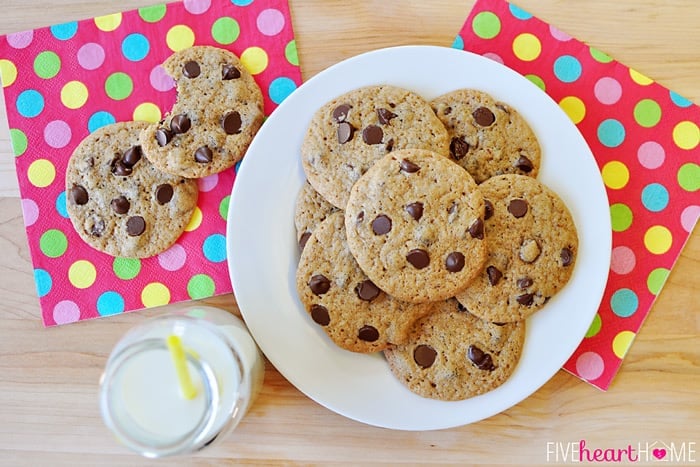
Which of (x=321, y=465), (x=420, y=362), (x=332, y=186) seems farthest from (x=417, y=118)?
(x=321, y=465)

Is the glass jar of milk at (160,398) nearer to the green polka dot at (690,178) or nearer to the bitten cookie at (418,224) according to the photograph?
the bitten cookie at (418,224)

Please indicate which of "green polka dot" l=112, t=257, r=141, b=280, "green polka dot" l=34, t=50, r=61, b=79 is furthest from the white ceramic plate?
"green polka dot" l=34, t=50, r=61, b=79

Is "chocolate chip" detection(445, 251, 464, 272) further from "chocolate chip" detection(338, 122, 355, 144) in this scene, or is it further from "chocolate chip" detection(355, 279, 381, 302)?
"chocolate chip" detection(338, 122, 355, 144)

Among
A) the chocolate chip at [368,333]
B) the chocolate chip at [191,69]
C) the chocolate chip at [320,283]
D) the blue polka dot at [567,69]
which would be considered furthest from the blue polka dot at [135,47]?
the blue polka dot at [567,69]

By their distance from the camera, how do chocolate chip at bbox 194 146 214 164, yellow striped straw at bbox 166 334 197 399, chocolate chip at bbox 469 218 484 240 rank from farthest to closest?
chocolate chip at bbox 194 146 214 164, chocolate chip at bbox 469 218 484 240, yellow striped straw at bbox 166 334 197 399

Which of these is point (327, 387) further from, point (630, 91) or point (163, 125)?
point (630, 91)
